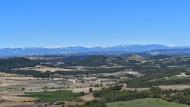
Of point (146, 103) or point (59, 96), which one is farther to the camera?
point (59, 96)

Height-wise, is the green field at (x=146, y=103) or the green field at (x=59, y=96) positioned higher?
the green field at (x=146, y=103)

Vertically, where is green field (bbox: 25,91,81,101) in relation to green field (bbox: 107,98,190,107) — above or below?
below

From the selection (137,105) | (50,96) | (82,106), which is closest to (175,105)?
(137,105)

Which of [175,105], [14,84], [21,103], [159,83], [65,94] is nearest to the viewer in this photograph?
[175,105]

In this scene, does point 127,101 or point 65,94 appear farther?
point 65,94

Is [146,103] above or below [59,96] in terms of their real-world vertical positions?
above

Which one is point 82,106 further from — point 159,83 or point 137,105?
point 159,83

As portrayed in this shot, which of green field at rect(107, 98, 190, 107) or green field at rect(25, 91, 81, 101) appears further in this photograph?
green field at rect(25, 91, 81, 101)

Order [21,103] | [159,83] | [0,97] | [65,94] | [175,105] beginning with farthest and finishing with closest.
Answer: [159,83] → [65,94] → [0,97] → [21,103] → [175,105]

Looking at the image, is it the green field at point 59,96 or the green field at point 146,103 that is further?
the green field at point 59,96
